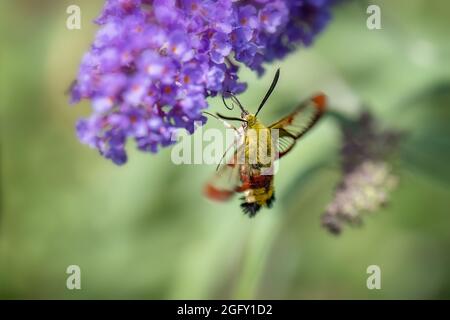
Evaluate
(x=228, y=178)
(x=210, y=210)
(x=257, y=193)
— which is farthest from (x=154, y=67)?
(x=210, y=210)

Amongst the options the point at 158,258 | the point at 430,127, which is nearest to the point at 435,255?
the point at 430,127

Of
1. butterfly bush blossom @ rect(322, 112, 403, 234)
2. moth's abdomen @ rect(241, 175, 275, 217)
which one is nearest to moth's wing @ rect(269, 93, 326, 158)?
moth's abdomen @ rect(241, 175, 275, 217)

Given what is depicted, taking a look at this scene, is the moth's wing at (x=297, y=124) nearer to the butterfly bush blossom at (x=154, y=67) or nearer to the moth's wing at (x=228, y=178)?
the moth's wing at (x=228, y=178)

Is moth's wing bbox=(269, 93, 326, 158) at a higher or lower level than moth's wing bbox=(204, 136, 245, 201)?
higher

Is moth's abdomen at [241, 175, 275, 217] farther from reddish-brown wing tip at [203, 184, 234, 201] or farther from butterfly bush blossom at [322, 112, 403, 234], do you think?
butterfly bush blossom at [322, 112, 403, 234]

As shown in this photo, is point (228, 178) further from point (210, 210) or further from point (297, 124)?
point (210, 210)
